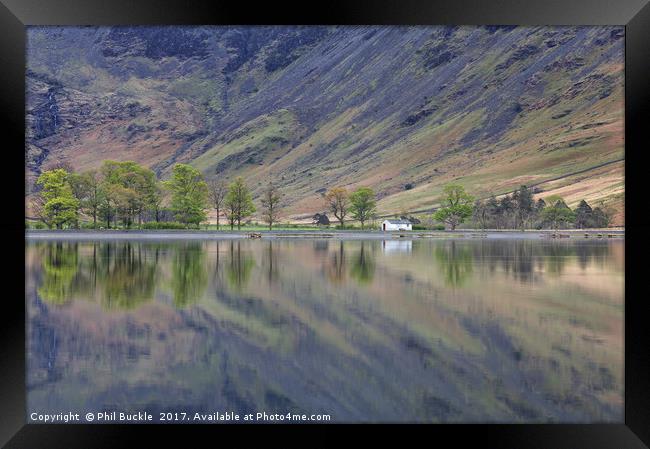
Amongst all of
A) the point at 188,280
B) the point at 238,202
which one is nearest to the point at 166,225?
the point at 238,202

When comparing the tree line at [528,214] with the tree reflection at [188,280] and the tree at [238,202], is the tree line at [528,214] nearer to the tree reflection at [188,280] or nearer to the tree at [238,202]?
the tree at [238,202]

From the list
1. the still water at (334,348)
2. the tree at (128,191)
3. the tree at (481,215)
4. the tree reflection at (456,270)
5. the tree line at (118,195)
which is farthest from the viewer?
the tree at (481,215)

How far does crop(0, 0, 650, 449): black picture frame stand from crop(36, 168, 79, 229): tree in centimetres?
7583

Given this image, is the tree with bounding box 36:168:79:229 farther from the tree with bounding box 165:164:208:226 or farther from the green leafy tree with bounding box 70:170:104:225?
the tree with bounding box 165:164:208:226

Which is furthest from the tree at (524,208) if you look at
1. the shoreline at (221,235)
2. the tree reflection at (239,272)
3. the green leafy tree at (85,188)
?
the tree reflection at (239,272)

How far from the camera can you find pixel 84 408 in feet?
31.1

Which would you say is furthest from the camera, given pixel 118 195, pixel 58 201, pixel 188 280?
pixel 118 195

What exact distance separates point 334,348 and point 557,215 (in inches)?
3742

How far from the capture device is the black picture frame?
759 centimetres

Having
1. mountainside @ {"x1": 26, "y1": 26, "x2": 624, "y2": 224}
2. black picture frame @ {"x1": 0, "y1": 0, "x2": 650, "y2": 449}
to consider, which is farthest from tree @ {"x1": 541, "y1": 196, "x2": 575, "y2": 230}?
black picture frame @ {"x1": 0, "y1": 0, "x2": 650, "y2": 449}

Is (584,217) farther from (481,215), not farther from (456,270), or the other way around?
(456,270)
